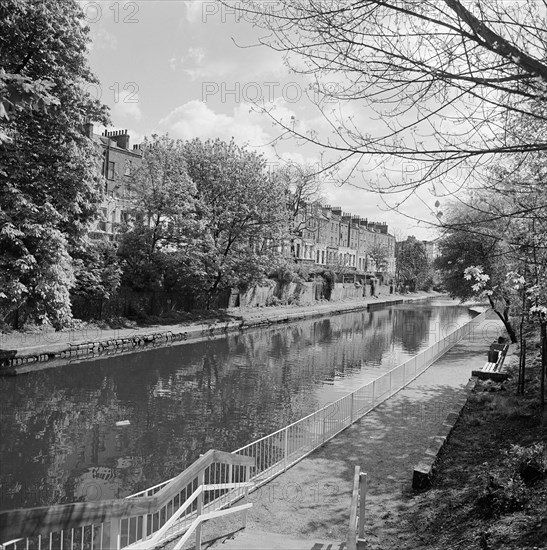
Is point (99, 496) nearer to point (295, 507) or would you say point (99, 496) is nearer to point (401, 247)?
point (295, 507)

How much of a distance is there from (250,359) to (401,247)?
8789cm

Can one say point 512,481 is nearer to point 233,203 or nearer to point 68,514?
point 68,514

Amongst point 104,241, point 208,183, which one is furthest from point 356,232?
point 104,241

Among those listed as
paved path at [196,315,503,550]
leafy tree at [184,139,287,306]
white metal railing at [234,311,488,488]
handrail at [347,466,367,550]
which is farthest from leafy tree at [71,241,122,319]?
handrail at [347,466,367,550]

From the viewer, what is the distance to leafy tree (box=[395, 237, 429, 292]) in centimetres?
10350

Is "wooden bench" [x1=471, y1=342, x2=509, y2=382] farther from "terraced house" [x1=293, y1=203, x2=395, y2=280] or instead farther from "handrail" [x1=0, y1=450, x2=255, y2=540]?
"terraced house" [x1=293, y1=203, x2=395, y2=280]

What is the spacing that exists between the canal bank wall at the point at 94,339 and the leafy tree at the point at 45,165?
8.94 ft

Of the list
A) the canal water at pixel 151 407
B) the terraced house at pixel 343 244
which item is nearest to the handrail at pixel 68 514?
the canal water at pixel 151 407

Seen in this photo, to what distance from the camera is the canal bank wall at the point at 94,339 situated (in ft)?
71.6

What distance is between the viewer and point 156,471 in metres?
11.4

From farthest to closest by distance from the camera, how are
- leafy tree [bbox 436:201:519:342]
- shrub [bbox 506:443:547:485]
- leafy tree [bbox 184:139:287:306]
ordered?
1. leafy tree [bbox 184:139:287:306]
2. leafy tree [bbox 436:201:519:342]
3. shrub [bbox 506:443:547:485]

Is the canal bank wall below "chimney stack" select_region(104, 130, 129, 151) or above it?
below

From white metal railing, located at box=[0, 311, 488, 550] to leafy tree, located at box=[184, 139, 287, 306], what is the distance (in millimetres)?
19319

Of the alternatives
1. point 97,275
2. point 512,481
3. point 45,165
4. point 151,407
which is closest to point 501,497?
point 512,481
